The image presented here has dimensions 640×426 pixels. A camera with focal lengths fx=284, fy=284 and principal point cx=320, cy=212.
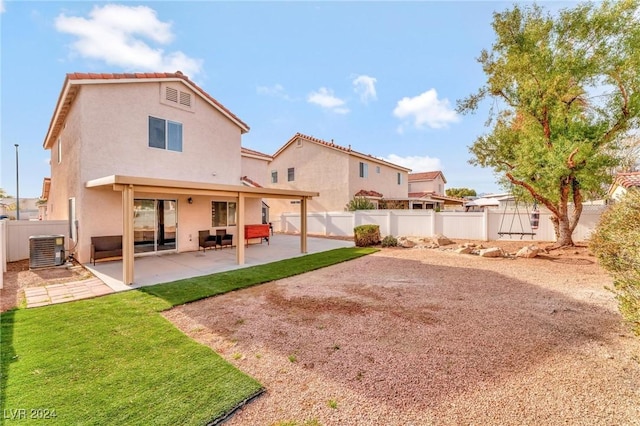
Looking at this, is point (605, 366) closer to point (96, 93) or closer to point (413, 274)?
point (413, 274)

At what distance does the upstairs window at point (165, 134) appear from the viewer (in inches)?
454

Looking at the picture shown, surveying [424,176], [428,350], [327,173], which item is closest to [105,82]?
[428,350]

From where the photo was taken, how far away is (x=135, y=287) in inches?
289

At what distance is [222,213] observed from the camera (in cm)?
1422

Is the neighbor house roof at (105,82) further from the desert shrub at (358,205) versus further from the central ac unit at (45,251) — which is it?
the desert shrub at (358,205)

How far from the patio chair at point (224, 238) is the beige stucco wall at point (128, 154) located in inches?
26.2

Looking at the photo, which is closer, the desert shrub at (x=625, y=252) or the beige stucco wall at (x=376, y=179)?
the desert shrub at (x=625, y=252)

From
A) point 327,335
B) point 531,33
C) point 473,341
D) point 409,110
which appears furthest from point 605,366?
point 409,110

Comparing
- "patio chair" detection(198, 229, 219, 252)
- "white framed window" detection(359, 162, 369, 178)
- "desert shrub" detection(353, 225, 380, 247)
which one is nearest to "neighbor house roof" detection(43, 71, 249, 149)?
"patio chair" detection(198, 229, 219, 252)

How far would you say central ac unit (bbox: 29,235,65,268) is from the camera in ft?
30.3

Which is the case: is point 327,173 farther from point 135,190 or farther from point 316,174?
point 135,190

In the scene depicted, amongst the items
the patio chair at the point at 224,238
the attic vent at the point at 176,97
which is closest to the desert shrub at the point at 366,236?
the patio chair at the point at 224,238

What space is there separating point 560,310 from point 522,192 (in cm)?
931

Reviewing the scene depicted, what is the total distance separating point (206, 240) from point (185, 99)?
20.7 ft
